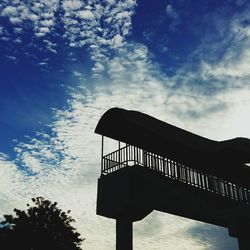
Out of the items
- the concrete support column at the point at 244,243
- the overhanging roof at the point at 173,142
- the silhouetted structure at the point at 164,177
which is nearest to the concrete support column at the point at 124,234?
the silhouetted structure at the point at 164,177

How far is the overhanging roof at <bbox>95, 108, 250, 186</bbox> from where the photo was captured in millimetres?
15664

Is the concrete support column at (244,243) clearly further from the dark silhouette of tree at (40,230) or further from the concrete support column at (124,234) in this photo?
the dark silhouette of tree at (40,230)

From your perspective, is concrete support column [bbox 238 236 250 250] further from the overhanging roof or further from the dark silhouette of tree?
the dark silhouette of tree

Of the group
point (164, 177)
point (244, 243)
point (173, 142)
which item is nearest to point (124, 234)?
point (164, 177)

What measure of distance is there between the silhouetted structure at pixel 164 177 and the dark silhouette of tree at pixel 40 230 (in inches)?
332

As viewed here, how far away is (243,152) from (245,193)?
472 centimetres

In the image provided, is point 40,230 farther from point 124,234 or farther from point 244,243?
point 244,243

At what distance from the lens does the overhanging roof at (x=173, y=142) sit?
1566cm

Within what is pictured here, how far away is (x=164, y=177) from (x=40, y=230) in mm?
11333

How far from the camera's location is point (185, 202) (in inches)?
559

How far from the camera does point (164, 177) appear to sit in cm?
1589

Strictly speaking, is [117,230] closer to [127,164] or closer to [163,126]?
[127,164]

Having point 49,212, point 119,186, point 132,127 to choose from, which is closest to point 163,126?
point 132,127

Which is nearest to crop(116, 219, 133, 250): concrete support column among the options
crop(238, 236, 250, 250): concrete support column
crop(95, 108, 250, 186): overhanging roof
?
crop(95, 108, 250, 186): overhanging roof
